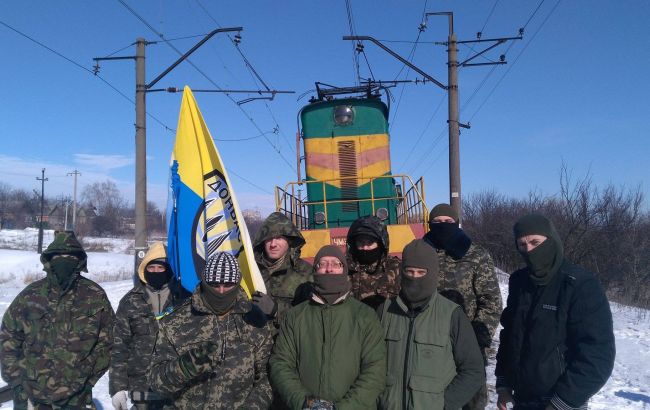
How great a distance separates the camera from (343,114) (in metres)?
9.73

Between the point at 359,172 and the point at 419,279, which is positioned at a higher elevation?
the point at 359,172

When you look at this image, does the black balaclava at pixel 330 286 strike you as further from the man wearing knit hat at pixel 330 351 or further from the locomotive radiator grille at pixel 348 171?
the locomotive radiator grille at pixel 348 171

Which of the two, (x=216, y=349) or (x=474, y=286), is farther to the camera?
(x=474, y=286)

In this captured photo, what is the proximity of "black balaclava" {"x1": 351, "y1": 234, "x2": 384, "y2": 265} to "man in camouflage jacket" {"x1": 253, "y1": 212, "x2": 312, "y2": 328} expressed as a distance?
0.48 metres

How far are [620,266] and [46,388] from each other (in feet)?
82.3

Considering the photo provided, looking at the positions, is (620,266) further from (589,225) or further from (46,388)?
(46,388)

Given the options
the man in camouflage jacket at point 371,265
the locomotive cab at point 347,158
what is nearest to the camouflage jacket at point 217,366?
the man in camouflage jacket at point 371,265

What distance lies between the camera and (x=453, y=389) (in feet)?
9.30

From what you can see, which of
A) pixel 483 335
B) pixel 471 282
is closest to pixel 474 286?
pixel 471 282

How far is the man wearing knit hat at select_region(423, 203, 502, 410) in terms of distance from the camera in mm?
3693

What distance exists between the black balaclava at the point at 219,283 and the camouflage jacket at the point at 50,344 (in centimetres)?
161

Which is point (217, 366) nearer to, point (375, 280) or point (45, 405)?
point (375, 280)

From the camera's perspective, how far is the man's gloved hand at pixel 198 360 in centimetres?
265

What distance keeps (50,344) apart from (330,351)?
237 cm
